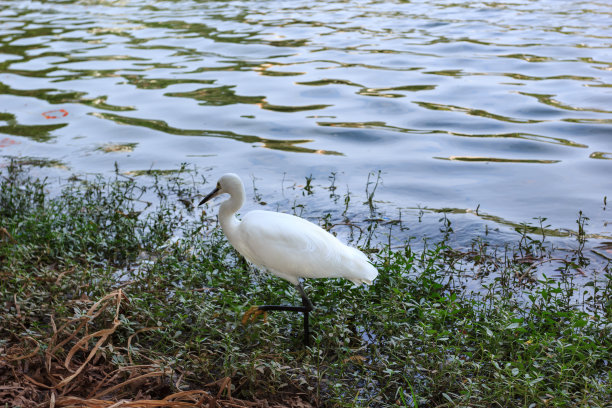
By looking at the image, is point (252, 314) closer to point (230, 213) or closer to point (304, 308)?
point (304, 308)

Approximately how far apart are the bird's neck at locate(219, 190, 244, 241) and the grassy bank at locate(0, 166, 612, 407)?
43 centimetres

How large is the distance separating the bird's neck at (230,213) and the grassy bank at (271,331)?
43cm

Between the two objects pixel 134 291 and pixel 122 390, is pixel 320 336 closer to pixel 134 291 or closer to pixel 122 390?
pixel 122 390

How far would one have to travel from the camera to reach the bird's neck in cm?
477

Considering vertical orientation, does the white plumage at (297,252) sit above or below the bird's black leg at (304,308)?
above

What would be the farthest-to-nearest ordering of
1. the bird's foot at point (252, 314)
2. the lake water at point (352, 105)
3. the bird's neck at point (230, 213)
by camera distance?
the lake water at point (352, 105) → the bird's neck at point (230, 213) → the bird's foot at point (252, 314)

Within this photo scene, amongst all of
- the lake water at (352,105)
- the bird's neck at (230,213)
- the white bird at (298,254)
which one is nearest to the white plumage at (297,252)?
the white bird at (298,254)

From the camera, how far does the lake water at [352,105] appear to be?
25.8 ft

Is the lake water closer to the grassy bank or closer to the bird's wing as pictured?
the grassy bank

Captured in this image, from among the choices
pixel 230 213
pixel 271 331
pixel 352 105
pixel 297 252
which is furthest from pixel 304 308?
pixel 352 105

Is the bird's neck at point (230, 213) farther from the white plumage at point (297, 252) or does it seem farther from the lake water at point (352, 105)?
the lake water at point (352, 105)

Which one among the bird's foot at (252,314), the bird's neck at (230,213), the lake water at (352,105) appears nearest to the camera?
the bird's foot at (252,314)

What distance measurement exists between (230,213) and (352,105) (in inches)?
254

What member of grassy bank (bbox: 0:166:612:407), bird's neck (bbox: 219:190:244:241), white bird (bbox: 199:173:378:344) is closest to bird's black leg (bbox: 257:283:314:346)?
white bird (bbox: 199:173:378:344)
